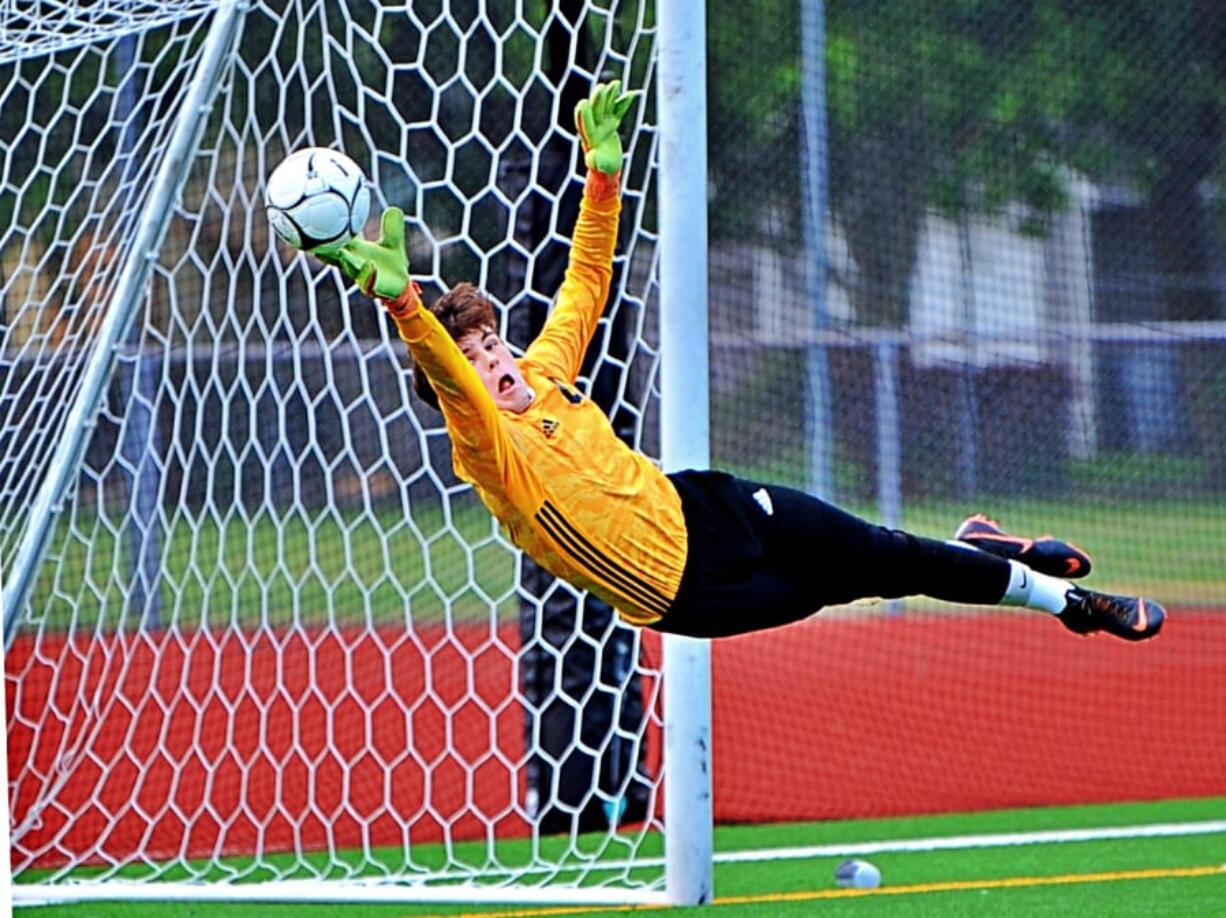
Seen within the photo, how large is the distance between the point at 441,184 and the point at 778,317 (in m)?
5.70

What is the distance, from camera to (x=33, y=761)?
25.4ft

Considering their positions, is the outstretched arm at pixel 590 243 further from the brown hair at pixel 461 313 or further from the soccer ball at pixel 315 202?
the soccer ball at pixel 315 202

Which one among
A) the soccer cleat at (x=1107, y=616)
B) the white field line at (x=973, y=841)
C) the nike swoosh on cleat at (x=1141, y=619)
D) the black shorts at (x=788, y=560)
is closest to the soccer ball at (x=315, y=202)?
the black shorts at (x=788, y=560)

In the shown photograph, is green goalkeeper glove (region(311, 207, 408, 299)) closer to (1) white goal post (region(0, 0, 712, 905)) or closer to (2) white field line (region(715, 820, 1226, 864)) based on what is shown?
(1) white goal post (region(0, 0, 712, 905))

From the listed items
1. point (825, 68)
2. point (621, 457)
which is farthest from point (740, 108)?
point (621, 457)

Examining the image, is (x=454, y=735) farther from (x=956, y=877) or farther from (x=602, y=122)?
(x=602, y=122)

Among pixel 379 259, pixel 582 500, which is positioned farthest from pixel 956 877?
pixel 379 259

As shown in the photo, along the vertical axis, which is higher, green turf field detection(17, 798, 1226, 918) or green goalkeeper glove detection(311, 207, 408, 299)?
green goalkeeper glove detection(311, 207, 408, 299)

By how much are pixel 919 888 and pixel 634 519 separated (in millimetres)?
1838

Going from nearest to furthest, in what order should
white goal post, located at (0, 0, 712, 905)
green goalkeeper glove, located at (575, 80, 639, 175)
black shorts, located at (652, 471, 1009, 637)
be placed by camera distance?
black shorts, located at (652, 471, 1009, 637), green goalkeeper glove, located at (575, 80, 639, 175), white goal post, located at (0, 0, 712, 905)

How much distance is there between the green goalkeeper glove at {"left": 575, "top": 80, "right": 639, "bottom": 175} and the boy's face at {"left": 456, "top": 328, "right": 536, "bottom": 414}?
2.22 ft

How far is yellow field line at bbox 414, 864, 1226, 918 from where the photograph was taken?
6320 mm

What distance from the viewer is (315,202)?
4.80 meters

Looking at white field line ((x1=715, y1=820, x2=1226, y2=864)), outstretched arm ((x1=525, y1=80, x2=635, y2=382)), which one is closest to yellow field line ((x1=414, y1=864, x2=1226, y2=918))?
white field line ((x1=715, y1=820, x2=1226, y2=864))
